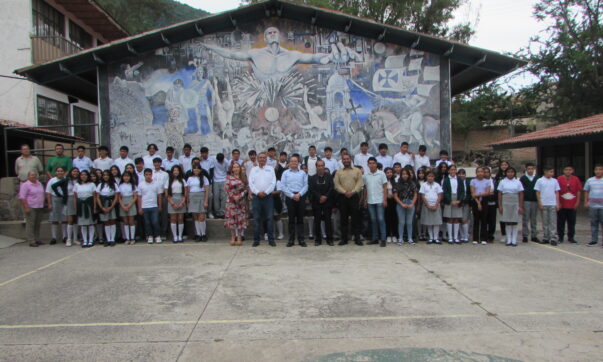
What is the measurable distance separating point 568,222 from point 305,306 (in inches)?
299

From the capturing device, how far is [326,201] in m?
9.09

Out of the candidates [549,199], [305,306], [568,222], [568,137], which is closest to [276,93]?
[549,199]

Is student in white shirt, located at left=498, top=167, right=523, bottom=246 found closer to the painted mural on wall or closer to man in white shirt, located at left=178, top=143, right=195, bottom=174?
the painted mural on wall

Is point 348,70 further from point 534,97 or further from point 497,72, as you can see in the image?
point 534,97

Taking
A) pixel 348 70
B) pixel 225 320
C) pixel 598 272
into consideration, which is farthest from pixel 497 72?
A: pixel 225 320

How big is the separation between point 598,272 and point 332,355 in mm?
5266

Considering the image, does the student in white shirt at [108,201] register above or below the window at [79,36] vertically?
below

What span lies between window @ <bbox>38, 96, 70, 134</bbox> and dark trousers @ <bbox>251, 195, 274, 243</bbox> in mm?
12624

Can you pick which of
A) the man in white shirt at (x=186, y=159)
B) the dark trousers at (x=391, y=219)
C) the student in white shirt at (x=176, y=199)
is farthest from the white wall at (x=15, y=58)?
the dark trousers at (x=391, y=219)

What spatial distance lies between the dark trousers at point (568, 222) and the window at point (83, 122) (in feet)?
67.5

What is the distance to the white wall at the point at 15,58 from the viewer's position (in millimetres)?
16609

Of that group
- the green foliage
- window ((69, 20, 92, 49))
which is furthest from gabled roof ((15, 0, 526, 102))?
the green foliage

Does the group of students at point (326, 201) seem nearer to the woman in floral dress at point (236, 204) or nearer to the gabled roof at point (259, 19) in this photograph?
the woman in floral dress at point (236, 204)

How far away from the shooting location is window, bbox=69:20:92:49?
21.3m
